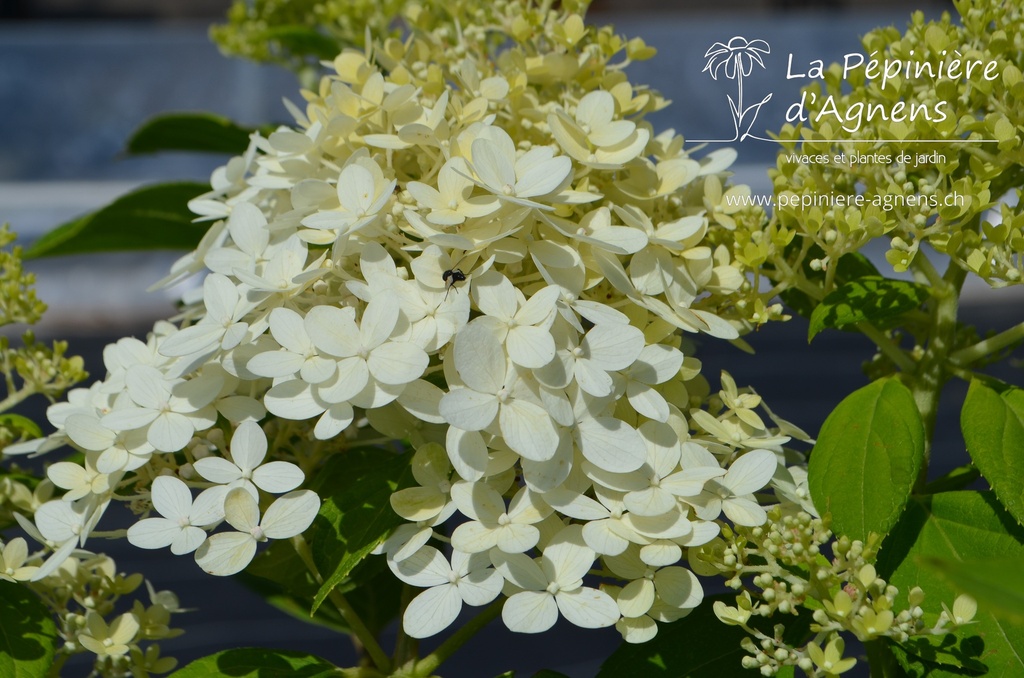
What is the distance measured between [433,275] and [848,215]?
7.9 inches

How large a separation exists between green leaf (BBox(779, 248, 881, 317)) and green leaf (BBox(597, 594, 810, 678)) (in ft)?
0.62

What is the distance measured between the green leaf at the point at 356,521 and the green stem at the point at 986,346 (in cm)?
30

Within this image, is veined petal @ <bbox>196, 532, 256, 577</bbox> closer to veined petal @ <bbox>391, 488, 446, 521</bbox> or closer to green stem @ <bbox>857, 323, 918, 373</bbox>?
veined petal @ <bbox>391, 488, 446, 521</bbox>

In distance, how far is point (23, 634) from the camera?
474mm

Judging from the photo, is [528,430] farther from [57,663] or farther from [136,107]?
[136,107]

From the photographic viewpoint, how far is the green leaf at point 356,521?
1.47 ft

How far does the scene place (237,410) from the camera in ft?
1.48

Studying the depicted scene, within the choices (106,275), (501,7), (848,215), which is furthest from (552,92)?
(106,275)

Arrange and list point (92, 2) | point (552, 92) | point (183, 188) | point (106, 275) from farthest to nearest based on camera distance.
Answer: point (92, 2) < point (106, 275) < point (183, 188) < point (552, 92)

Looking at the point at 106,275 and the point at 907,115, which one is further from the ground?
the point at 907,115

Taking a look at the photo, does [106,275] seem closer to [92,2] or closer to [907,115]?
[92,2]

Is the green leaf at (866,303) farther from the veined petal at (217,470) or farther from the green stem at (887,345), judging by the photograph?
the veined petal at (217,470)

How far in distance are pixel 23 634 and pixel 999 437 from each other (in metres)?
0.49

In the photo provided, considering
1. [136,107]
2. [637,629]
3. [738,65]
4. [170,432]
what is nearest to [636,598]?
[637,629]
